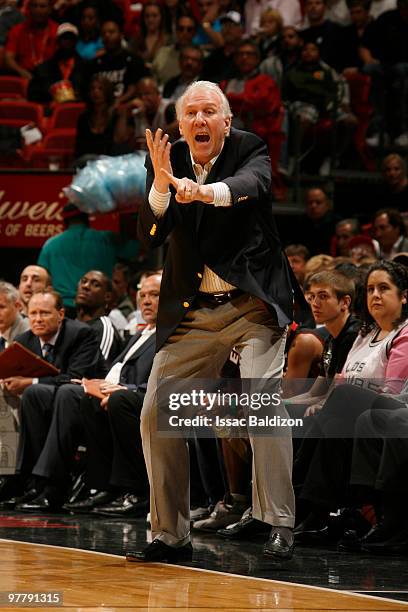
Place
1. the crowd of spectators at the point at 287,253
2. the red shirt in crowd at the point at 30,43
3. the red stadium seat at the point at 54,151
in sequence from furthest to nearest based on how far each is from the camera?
the red shirt in crowd at the point at 30,43 → the red stadium seat at the point at 54,151 → the crowd of spectators at the point at 287,253

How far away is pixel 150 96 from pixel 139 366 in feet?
14.2

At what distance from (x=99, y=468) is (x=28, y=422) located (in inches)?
21.6

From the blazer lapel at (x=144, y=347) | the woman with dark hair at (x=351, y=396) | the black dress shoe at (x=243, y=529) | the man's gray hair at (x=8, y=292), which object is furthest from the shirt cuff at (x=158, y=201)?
the man's gray hair at (x=8, y=292)

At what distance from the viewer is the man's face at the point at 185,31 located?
11.0 m

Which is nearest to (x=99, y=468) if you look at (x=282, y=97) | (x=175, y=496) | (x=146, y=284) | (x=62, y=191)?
(x=146, y=284)

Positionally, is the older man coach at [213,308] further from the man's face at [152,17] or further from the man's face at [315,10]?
the man's face at [152,17]

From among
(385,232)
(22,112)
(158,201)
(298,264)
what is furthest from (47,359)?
(22,112)

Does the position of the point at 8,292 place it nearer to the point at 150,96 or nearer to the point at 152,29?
the point at 150,96

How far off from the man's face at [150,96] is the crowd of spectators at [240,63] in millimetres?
31

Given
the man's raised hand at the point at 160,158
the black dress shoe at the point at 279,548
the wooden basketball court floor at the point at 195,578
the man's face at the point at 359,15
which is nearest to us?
the wooden basketball court floor at the point at 195,578

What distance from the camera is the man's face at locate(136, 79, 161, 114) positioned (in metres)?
9.62

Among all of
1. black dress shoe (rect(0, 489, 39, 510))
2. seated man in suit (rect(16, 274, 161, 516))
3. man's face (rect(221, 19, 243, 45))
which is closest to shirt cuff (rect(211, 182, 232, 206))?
seated man in suit (rect(16, 274, 161, 516))

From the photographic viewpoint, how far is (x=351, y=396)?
4570mm

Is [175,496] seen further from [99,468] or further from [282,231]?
[282,231]
